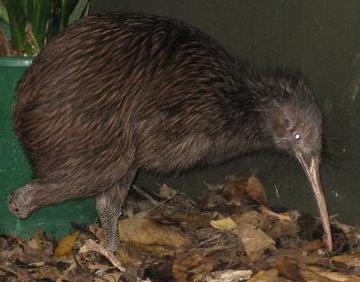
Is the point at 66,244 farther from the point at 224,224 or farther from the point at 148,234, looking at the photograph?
the point at 224,224

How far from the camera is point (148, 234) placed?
4.38 metres

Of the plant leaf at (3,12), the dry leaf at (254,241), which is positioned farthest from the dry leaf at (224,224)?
the plant leaf at (3,12)

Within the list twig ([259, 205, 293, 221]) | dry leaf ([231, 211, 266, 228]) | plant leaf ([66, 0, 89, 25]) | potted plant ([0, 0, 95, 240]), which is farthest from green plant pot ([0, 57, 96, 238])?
twig ([259, 205, 293, 221])

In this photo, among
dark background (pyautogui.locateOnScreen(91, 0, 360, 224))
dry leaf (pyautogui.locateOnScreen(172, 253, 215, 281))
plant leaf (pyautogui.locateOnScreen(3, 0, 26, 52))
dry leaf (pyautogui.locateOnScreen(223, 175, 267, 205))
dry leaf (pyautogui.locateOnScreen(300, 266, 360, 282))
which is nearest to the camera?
dry leaf (pyautogui.locateOnScreen(300, 266, 360, 282))

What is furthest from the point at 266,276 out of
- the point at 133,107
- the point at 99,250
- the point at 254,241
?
the point at 133,107

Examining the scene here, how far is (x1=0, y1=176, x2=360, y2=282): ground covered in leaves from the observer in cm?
405

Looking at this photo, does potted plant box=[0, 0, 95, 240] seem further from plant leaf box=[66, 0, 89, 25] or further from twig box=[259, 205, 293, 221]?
twig box=[259, 205, 293, 221]

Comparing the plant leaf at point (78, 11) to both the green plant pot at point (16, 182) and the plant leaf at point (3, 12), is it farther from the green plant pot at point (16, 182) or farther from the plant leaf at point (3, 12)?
the green plant pot at point (16, 182)

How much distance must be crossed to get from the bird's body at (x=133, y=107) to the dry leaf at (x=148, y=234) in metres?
0.28

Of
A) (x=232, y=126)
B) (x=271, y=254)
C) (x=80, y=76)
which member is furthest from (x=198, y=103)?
(x=271, y=254)

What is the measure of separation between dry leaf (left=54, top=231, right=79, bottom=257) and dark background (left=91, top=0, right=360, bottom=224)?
0.82 metres

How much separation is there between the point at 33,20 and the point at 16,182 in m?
0.75

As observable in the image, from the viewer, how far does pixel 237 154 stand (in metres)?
4.29

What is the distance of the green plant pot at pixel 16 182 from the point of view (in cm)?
416
